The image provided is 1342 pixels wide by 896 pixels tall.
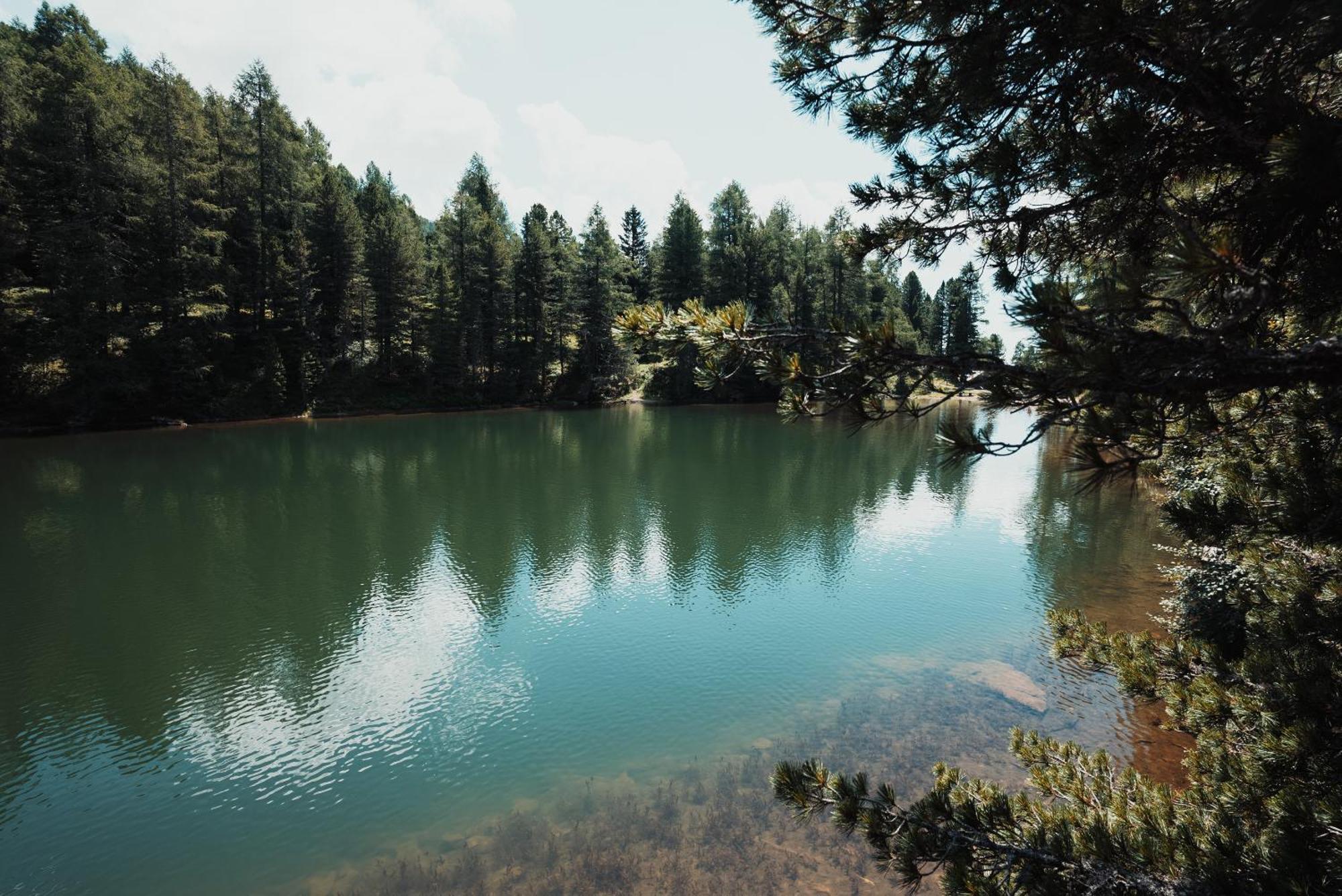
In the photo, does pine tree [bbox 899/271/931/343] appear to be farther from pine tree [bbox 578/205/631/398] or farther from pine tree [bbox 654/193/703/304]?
pine tree [bbox 578/205/631/398]

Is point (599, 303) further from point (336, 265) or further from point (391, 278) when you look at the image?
point (336, 265)

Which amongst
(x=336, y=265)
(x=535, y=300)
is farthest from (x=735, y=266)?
(x=336, y=265)

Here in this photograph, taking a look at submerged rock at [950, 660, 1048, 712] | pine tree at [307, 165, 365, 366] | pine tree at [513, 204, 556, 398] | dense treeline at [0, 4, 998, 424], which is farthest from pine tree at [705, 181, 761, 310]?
submerged rock at [950, 660, 1048, 712]

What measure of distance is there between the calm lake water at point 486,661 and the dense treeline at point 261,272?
13.9m

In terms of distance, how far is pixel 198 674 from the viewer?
10602 millimetres

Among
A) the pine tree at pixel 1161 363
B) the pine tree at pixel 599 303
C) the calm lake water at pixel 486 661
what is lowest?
the calm lake water at pixel 486 661

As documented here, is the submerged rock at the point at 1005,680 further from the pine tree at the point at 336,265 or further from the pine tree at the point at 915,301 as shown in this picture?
the pine tree at the point at 915,301

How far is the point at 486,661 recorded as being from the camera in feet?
37.1

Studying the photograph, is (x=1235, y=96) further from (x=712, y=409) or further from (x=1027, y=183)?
(x=712, y=409)

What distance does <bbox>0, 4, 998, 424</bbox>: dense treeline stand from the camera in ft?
113

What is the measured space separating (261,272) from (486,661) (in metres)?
44.8

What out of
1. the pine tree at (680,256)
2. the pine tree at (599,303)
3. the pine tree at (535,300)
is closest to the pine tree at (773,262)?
the pine tree at (680,256)

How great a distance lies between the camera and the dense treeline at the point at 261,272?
113 feet

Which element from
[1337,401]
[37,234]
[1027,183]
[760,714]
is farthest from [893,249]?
[37,234]
